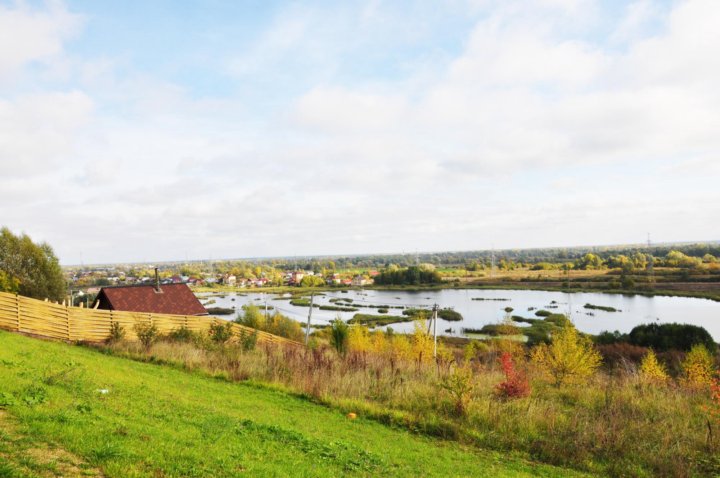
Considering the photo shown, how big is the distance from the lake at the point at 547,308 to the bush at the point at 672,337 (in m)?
10.2

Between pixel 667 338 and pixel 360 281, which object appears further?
pixel 360 281

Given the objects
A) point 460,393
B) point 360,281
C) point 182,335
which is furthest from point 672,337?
point 360,281

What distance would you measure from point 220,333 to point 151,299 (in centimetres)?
1089

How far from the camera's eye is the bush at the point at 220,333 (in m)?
19.5

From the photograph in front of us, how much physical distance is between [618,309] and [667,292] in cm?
2714

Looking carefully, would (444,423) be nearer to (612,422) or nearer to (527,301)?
(612,422)

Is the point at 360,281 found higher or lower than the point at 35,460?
lower

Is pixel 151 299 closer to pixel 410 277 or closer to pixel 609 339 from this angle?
pixel 609 339

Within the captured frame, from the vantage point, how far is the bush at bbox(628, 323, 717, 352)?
34188 millimetres

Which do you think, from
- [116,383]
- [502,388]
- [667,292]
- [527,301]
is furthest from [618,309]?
[116,383]

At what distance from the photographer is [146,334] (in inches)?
679

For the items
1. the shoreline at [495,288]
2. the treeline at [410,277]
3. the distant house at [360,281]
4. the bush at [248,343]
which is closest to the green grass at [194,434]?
the bush at [248,343]

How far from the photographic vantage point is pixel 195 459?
5.00m

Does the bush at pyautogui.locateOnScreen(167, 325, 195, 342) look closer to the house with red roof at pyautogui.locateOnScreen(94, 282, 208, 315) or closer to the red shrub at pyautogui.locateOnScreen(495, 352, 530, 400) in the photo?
the house with red roof at pyautogui.locateOnScreen(94, 282, 208, 315)
